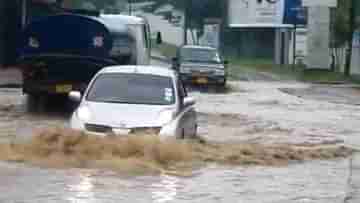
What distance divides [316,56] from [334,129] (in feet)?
102

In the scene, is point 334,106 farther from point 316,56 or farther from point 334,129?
point 316,56

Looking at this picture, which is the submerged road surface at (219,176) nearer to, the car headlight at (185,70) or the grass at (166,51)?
the car headlight at (185,70)

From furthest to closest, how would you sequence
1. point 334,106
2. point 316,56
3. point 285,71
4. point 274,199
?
point 285,71 < point 316,56 < point 334,106 < point 274,199

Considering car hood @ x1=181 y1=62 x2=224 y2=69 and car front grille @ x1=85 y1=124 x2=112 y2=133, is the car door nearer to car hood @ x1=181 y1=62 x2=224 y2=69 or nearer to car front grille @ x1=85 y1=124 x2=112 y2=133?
car front grille @ x1=85 y1=124 x2=112 y2=133

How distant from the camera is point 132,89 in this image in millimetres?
18891

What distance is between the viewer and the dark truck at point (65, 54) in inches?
1017

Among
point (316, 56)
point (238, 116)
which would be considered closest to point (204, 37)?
point (316, 56)

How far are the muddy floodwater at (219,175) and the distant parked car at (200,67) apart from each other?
1192 cm

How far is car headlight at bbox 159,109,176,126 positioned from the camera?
17.4 m

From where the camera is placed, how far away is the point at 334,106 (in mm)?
34875

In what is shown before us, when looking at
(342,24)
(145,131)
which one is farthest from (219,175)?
(342,24)

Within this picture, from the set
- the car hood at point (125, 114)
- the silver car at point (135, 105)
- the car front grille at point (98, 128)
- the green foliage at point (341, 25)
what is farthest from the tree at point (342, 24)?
the car front grille at point (98, 128)

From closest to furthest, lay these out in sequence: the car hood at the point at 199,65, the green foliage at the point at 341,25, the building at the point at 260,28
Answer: the car hood at the point at 199,65
the green foliage at the point at 341,25
the building at the point at 260,28

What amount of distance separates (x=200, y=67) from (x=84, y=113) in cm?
2586
